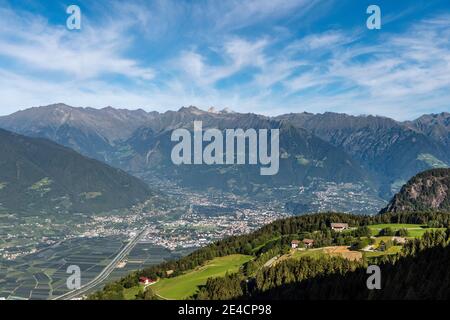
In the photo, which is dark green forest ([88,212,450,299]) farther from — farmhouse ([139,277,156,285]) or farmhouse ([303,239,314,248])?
farmhouse ([303,239,314,248])

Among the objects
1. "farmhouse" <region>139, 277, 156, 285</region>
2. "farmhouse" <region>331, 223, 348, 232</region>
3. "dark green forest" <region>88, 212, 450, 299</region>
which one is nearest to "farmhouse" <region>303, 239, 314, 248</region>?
"dark green forest" <region>88, 212, 450, 299</region>

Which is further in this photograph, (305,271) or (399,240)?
(399,240)

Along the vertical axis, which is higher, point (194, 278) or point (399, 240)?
point (399, 240)

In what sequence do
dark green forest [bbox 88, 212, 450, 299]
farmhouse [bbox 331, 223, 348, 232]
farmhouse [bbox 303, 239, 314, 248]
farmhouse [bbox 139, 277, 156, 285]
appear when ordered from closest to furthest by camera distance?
dark green forest [bbox 88, 212, 450, 299], farmhouse [bbox 139, 277, 156, 285], farmhouse [bbox 303, 239, 314, 248], farmhouse [bbox 331, 223, 348, 232]

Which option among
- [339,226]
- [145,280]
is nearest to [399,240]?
[339,226]

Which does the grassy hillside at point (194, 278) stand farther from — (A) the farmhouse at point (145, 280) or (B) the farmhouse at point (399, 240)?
(B) the farmhouse at point (399, 240)

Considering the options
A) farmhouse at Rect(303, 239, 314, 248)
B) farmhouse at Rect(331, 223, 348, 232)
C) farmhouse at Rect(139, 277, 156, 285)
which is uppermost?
→ farmhouse at Rect(331, 223, 348, 232)

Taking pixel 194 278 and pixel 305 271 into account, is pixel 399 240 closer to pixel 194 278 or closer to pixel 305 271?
pixel 305 271

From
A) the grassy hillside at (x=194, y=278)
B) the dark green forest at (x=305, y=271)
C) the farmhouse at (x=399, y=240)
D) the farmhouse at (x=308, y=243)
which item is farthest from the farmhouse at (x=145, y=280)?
the farmhouse at (x=399, y=240)

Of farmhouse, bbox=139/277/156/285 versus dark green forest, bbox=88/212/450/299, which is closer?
dark green forest, bbox=88/212/450/299

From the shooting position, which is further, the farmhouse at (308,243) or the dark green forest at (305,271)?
the farmhouse at (308,243)
